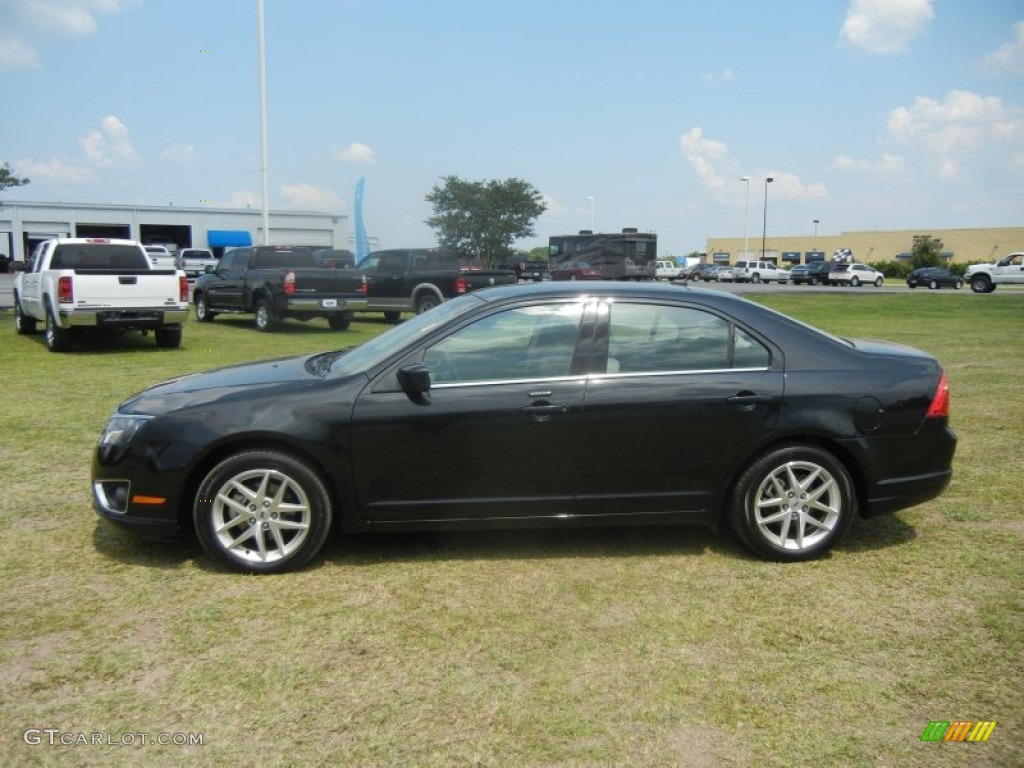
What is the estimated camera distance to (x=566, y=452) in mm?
4598

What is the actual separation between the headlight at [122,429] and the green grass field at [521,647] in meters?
0.68

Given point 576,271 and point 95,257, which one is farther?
point 576,271

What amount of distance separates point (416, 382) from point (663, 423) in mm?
1338

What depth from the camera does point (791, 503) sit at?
4730 millimetres

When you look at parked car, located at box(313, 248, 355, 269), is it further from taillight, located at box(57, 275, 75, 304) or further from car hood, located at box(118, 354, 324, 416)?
car hood, located at box(118, 354, 324, 416)

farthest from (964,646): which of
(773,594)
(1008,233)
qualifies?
(1008,233)

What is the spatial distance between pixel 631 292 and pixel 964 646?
7.94 feet

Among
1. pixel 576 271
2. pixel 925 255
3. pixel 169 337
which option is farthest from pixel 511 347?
pixel 925 255

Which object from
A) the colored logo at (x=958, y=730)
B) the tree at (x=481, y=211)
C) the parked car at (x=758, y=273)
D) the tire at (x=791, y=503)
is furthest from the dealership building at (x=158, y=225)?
the colored logo at (x=958, y=730)

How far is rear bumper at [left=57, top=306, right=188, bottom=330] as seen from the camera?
13.5 m

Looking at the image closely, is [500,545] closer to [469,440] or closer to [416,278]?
[469,440]

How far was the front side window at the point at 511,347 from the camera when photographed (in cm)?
466

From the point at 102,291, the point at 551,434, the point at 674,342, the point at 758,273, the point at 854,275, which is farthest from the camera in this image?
the point at 758,273

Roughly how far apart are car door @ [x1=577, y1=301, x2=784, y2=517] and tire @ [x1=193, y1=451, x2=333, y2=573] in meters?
1.41
